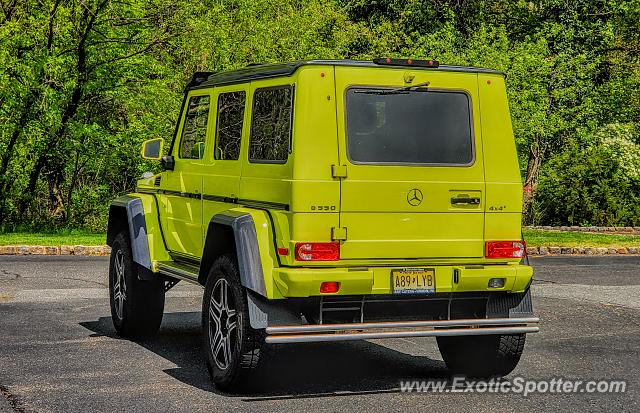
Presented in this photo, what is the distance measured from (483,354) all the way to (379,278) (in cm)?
151

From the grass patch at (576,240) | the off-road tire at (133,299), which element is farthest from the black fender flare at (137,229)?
the grass patch at (576,240)

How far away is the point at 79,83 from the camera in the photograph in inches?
1075

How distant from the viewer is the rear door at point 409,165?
8.14m

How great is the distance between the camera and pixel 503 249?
855cm

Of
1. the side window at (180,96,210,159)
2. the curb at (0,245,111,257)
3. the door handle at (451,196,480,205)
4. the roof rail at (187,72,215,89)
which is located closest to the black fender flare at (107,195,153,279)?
the side window at (180,96,210,159)

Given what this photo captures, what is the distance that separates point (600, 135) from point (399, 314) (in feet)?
87.5

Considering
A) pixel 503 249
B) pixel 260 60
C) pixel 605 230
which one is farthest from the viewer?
pixel 260 60

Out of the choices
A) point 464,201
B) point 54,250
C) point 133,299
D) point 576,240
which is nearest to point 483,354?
point 464,201

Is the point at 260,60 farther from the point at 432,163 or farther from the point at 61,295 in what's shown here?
the point at 432,163

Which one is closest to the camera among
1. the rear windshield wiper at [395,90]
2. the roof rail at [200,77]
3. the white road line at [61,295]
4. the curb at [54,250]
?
the rear windshield wiper at [395,90]

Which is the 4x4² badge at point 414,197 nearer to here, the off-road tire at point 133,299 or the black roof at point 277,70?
the black roof at point 277,70

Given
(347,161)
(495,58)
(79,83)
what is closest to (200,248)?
(347,161)

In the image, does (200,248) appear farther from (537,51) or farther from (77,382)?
(537,51)

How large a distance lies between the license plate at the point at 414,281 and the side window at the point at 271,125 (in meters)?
1.17
